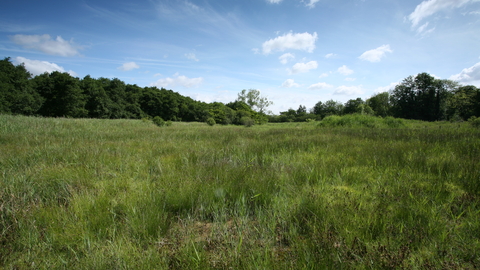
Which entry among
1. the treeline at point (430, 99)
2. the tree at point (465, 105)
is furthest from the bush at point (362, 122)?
the tree at point (465, 105)

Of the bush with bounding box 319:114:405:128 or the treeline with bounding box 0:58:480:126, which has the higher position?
the treeline with bounding box 0:58:480:126

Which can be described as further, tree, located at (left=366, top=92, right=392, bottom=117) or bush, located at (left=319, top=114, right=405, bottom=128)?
tree, located at (left=366, top=92, right=392, bottom=117)

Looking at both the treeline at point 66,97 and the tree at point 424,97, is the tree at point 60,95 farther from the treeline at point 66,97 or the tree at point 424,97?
the tree at point 424,97

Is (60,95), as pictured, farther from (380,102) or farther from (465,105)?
(380,102)

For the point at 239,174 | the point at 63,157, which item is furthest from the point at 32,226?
the point at 63,157

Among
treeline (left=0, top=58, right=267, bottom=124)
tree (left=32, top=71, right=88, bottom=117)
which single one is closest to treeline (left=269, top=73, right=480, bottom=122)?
treeline (left=0, top=58, right=267, bottom=124)

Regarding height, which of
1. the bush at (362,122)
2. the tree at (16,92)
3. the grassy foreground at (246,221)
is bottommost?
the grassy foreground at (246,221)

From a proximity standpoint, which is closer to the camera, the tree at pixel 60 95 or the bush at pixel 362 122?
the bush at pixel 362 122

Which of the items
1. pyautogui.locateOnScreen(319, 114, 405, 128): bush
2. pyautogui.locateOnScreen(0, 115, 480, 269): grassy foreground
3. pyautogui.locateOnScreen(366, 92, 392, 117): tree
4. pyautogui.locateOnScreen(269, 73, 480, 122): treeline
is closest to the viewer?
pyautogui.locateOnScreen(0, 115, 480, 269): grassy foreground

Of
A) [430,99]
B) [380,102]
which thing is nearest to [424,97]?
[430,99]

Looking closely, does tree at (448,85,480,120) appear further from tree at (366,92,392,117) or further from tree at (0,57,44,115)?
tree at (0,57,44,115)

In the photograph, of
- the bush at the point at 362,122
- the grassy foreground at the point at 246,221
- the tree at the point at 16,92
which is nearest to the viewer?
the grassy foreground at the point at 246,221

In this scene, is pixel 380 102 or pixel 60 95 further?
pixel 380 102

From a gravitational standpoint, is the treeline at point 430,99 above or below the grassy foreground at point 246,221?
above
